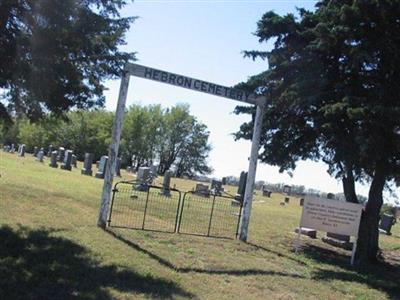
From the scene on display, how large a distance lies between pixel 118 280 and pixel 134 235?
13.6ft

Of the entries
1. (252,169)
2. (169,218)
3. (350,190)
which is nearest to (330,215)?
(350,190)

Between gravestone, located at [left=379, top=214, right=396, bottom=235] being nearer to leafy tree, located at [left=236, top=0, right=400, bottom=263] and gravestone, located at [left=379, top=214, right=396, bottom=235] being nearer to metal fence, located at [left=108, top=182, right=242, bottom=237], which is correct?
metal fence, located at [left=108, top=182, right=242, bottom=237]

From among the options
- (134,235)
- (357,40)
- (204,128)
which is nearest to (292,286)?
(134,235)

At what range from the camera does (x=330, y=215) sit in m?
12.9

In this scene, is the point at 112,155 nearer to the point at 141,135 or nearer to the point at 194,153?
the point at 141,135

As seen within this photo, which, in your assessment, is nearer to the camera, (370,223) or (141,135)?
(370,223)

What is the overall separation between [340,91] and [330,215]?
3.21 metres

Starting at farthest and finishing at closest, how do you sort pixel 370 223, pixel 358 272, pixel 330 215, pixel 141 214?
pixel 141 214
pixel 370 223
pixel 330 215
pixel 358 272

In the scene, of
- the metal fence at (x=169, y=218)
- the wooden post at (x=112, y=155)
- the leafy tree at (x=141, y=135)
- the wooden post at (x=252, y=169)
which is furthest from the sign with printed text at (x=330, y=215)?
the leafy tree at (x=141, y=135)

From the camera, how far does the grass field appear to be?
6914 mm

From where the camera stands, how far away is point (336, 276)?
34.6ft

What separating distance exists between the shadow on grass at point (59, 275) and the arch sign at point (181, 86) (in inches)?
119

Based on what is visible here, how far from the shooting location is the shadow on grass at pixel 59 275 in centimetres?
633

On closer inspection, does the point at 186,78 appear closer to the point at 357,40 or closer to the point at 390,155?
the point at 357,40
